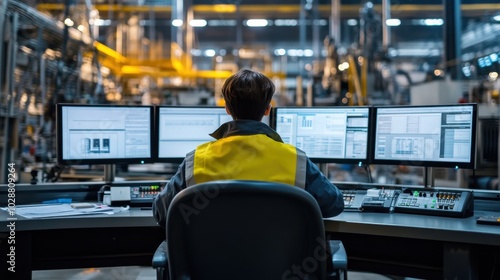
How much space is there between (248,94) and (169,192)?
34 centimetres

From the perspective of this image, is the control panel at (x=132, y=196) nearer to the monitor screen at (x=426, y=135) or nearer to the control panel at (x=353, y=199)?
the control panel at (x=353, y=199)

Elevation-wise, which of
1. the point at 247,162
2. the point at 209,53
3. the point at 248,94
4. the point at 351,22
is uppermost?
the point at 351,22

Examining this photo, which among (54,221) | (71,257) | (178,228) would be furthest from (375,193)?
(71,257)

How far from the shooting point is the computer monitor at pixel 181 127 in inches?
92.0

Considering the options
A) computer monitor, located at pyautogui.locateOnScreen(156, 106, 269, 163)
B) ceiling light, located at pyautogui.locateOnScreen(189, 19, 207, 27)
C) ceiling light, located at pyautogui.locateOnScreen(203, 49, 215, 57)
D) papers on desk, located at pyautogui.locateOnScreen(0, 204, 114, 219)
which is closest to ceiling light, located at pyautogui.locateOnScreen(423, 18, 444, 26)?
ceiling light, located at pyautogui.locateOnScreen(189, 19, 207, 27)

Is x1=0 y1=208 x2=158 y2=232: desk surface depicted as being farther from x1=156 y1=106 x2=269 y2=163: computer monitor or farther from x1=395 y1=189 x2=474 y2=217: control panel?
x1=395 y1=189 x2=474 y2=217: control panel

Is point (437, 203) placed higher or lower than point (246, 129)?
lower

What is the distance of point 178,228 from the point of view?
3.79ft

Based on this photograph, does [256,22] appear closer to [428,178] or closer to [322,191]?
[428,178]

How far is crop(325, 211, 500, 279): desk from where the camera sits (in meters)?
1.58

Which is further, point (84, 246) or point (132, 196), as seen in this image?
point (84, 246)

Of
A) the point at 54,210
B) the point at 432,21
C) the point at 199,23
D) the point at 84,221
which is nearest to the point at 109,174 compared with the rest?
the point at 54,210

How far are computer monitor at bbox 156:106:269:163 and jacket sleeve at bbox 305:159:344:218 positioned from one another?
991 millimetres

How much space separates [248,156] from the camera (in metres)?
1.26
